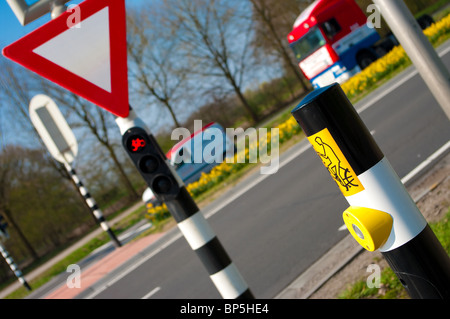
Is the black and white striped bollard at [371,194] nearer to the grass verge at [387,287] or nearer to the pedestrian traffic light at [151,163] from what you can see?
the pedestrian traffic light at [151,163]

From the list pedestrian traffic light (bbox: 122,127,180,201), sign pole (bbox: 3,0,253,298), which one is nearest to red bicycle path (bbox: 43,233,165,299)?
pedestrian traffic light (bbox: 122,127,180,201)

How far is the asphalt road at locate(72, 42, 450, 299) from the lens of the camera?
580 cm

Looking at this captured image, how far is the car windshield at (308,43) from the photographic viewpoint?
55.0 feet

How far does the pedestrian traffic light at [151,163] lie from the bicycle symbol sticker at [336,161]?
1.19m

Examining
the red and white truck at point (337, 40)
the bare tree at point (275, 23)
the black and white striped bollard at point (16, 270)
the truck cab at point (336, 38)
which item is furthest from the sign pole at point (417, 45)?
the bare tree at point (275, 23)

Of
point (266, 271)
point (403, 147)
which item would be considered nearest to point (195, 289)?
point (266, 271)

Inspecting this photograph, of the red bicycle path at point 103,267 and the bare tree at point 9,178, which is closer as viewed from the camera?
the red bicycle path at point 103,267

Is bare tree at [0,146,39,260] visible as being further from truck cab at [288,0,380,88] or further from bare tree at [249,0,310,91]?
bare tree at [249,0,310,91]

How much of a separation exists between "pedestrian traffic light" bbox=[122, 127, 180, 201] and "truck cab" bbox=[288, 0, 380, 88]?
14653 mm

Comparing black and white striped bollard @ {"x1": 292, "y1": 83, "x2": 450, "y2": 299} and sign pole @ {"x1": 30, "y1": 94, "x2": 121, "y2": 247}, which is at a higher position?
sign pole @ {"x1": 30, "y1": 94, "x2": 121, "y2": 247}

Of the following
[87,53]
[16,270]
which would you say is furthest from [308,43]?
[87,53]

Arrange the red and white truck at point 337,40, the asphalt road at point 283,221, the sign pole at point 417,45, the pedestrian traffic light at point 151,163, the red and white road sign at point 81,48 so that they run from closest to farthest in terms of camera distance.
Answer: the red and white road sign at point 81,48
the pedestrian traffic light at point 151,163
the sign pole at point 417,45
the asphalt road at point 283,221
the red and white truck at point 337,40

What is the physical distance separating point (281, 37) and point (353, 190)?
27519mm
